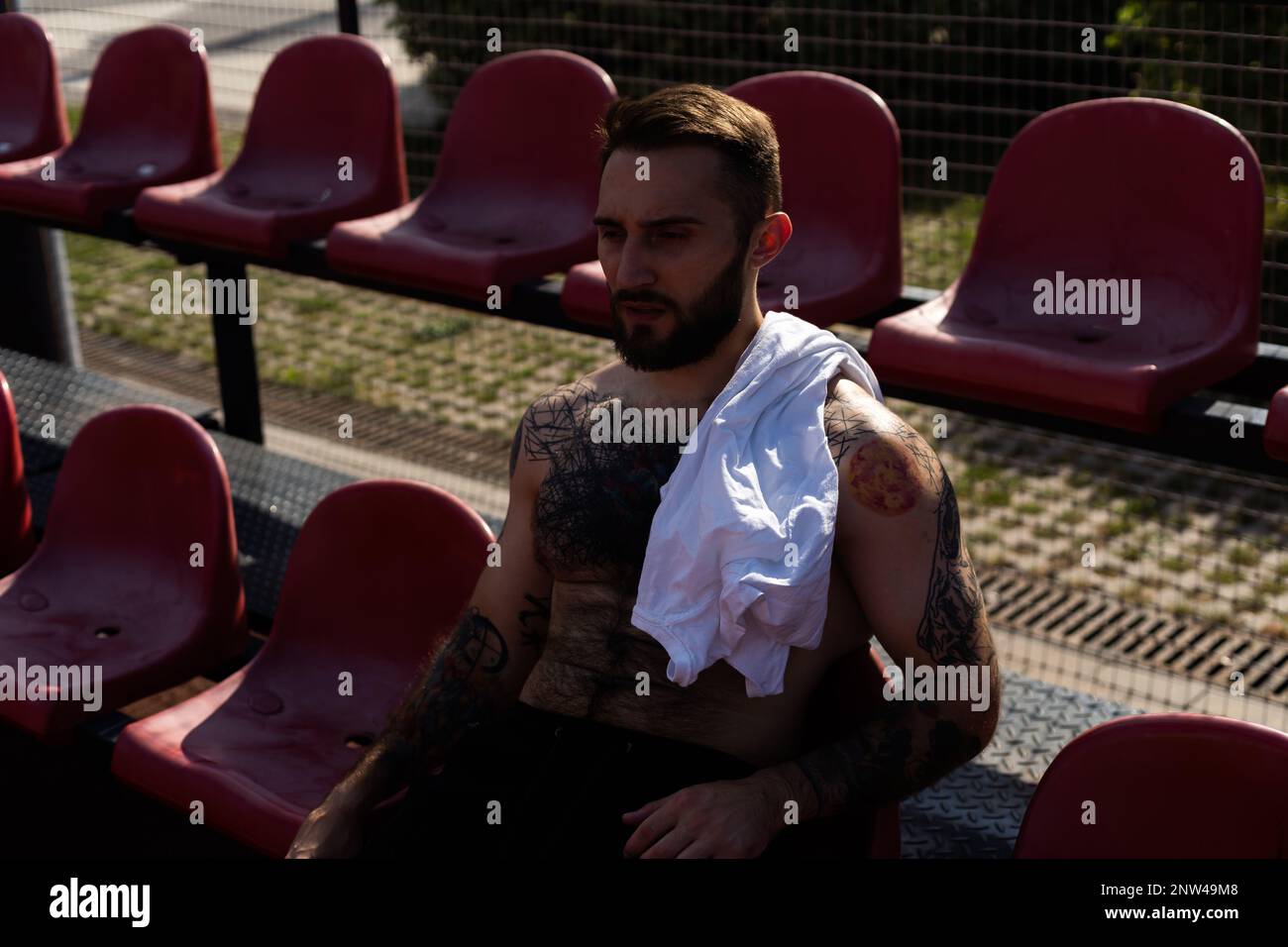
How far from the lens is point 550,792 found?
2234mm

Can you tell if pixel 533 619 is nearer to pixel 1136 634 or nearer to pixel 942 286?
pixel 1136 634

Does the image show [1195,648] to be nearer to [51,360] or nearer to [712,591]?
[712,591]

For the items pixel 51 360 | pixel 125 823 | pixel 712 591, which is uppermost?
pixel 712 591

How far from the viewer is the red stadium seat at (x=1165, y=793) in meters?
1.92

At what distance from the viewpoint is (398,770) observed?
8.16 feet

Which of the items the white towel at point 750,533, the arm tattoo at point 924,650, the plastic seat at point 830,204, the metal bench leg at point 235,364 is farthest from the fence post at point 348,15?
the arm tattoo at point 924,650

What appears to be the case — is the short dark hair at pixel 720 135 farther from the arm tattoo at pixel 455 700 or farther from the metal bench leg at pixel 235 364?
the metal bench leg at pixel 235 364

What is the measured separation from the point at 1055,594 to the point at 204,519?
8.35ft

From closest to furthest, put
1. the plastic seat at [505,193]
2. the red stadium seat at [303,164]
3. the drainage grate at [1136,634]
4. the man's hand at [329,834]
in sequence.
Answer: the man's hand at [329,834] → the plastic seat at [505,193] → the drainage grate at [1136,634] → the red stadium seat at [303,164]

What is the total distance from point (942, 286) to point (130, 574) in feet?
13.6

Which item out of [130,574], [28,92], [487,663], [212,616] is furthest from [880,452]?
[28,92]

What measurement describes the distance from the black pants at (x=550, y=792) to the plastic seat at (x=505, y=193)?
1721 mm
